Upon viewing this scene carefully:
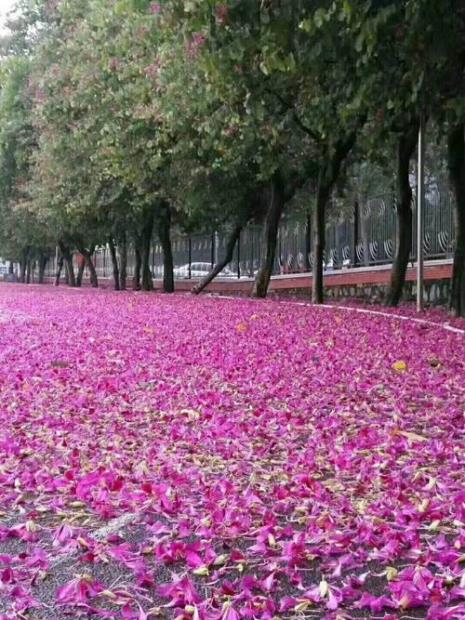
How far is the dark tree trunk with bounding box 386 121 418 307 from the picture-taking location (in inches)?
581

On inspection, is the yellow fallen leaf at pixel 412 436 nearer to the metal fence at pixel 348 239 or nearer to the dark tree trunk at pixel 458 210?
the dark tree trunk at pixel 458 210

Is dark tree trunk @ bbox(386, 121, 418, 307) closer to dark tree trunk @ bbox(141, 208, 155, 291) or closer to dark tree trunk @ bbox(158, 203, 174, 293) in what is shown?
dark tree trunk @ bbox(158, 203, 174, 293)

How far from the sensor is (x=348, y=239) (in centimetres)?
2086

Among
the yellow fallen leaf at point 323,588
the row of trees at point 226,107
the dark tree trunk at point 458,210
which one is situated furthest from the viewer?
the dark tree trunk at point 458,210

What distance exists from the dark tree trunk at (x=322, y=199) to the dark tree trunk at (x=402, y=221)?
5.42 feet

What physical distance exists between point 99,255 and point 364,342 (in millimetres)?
55125

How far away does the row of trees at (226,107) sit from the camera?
27.2ft

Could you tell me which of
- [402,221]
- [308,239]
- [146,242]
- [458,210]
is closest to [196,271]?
[146,242]

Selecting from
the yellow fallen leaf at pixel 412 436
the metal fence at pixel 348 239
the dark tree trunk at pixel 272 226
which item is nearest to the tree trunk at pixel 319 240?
the metal fence at pixel 348 239

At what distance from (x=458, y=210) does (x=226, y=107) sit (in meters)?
4.43

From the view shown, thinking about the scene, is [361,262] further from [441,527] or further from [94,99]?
[441,527]

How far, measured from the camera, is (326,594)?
2352mm

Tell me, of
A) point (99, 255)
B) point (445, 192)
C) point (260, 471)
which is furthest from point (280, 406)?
point (99, 255)

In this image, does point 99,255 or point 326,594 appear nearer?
point 326,594
